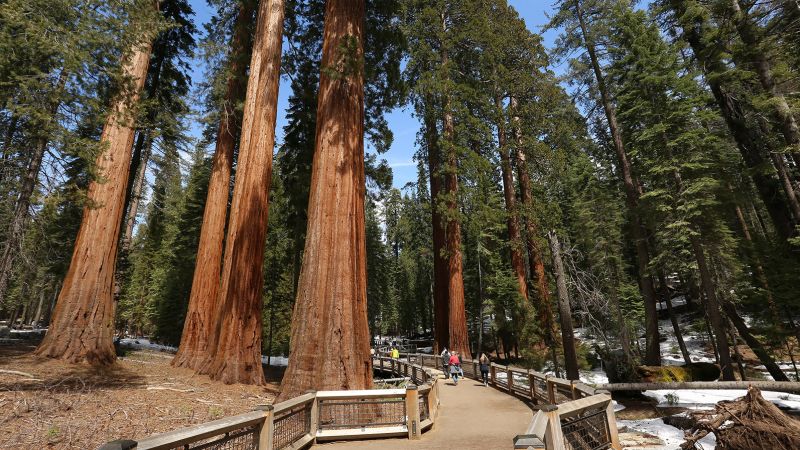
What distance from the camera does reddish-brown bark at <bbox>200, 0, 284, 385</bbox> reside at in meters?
10.8

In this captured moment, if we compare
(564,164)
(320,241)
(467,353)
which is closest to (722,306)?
(564,164)

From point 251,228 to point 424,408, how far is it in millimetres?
7160

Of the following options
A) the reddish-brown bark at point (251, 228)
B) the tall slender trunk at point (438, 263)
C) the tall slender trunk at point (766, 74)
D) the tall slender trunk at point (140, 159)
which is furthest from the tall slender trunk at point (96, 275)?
the tall slender trunk at point (766, 74)

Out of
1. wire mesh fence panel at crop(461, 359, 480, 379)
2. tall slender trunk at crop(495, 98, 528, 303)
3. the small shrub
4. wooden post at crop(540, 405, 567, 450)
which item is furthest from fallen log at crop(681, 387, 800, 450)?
tall slender trunk at crop(495, 98, 528, 303)

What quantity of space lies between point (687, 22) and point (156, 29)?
63.1 feet

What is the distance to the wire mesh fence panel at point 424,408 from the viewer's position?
8.06m

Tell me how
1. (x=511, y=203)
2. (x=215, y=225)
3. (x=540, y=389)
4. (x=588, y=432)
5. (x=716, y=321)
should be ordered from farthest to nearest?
(x=511, y=203), (x=716, y=321), (x=215, y=225), (x=540, y=389), (x=588, y=432)

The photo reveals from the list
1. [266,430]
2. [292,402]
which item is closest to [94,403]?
[292,402]

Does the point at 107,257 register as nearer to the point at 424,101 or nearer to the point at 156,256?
the point at 424,101

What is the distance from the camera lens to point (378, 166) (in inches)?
798

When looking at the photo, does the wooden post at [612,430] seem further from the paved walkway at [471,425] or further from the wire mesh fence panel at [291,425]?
the wire mesh fence panel at [291,425]

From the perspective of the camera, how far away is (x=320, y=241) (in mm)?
8625

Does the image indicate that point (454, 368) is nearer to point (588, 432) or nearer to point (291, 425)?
point (588, 432)

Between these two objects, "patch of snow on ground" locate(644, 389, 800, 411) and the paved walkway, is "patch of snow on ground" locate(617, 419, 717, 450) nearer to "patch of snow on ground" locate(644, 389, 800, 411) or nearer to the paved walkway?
the paved walkway
